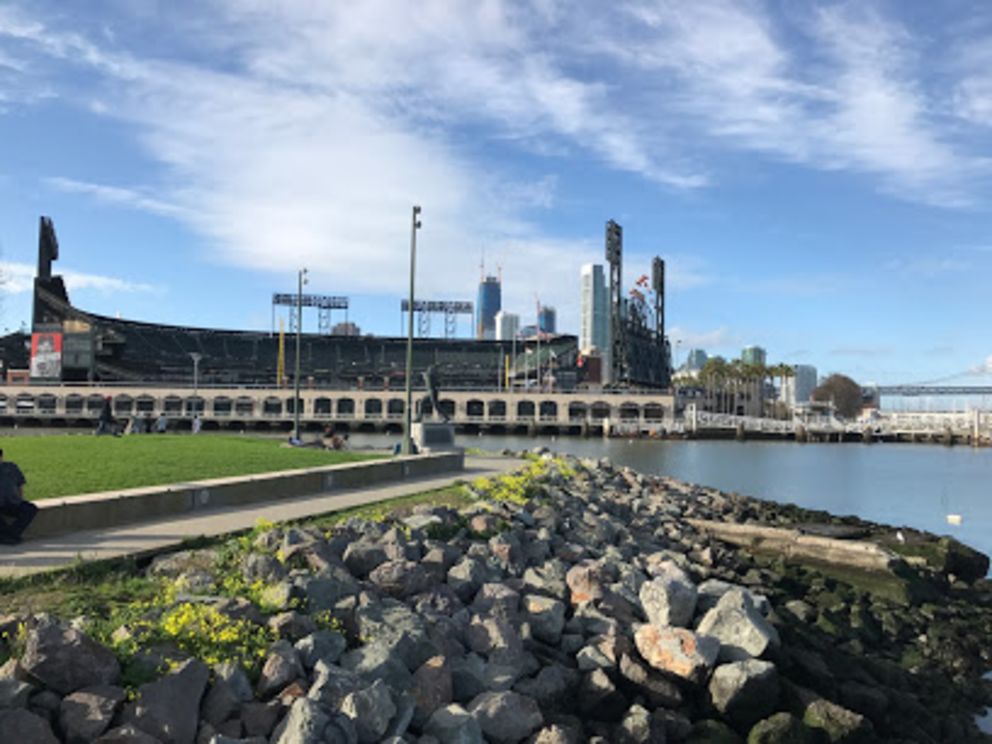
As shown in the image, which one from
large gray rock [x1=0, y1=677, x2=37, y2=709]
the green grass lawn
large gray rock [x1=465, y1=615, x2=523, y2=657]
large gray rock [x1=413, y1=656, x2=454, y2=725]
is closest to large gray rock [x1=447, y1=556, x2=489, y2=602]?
large gray rock [x1=465, y1=615, x2=523, y2=657]

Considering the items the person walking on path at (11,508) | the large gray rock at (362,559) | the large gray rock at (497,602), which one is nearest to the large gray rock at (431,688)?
the large gray rock at (497,602)

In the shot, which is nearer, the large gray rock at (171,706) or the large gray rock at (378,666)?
the large gray rock at (171,706)

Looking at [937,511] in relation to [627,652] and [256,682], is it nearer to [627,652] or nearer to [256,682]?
[627,652]

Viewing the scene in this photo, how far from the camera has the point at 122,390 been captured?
135 meters

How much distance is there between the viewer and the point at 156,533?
12328 mm

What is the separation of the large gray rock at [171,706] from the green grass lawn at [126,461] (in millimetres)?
9044

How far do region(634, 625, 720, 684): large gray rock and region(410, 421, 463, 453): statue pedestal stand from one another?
20.5 metres

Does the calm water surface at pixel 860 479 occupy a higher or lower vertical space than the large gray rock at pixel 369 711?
lower

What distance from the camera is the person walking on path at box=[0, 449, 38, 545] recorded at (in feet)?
36.2

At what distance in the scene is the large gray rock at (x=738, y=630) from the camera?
10.4 metres

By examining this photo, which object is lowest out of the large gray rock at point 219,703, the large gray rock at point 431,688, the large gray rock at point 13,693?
the large gray rock at point 431,688

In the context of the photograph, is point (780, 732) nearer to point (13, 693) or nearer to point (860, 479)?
point (13, 693)

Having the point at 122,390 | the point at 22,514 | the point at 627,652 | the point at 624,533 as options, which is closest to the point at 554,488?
the point at 624,533

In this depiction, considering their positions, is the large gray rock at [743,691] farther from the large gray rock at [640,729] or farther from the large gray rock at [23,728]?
the large gray rock at [23,728]
